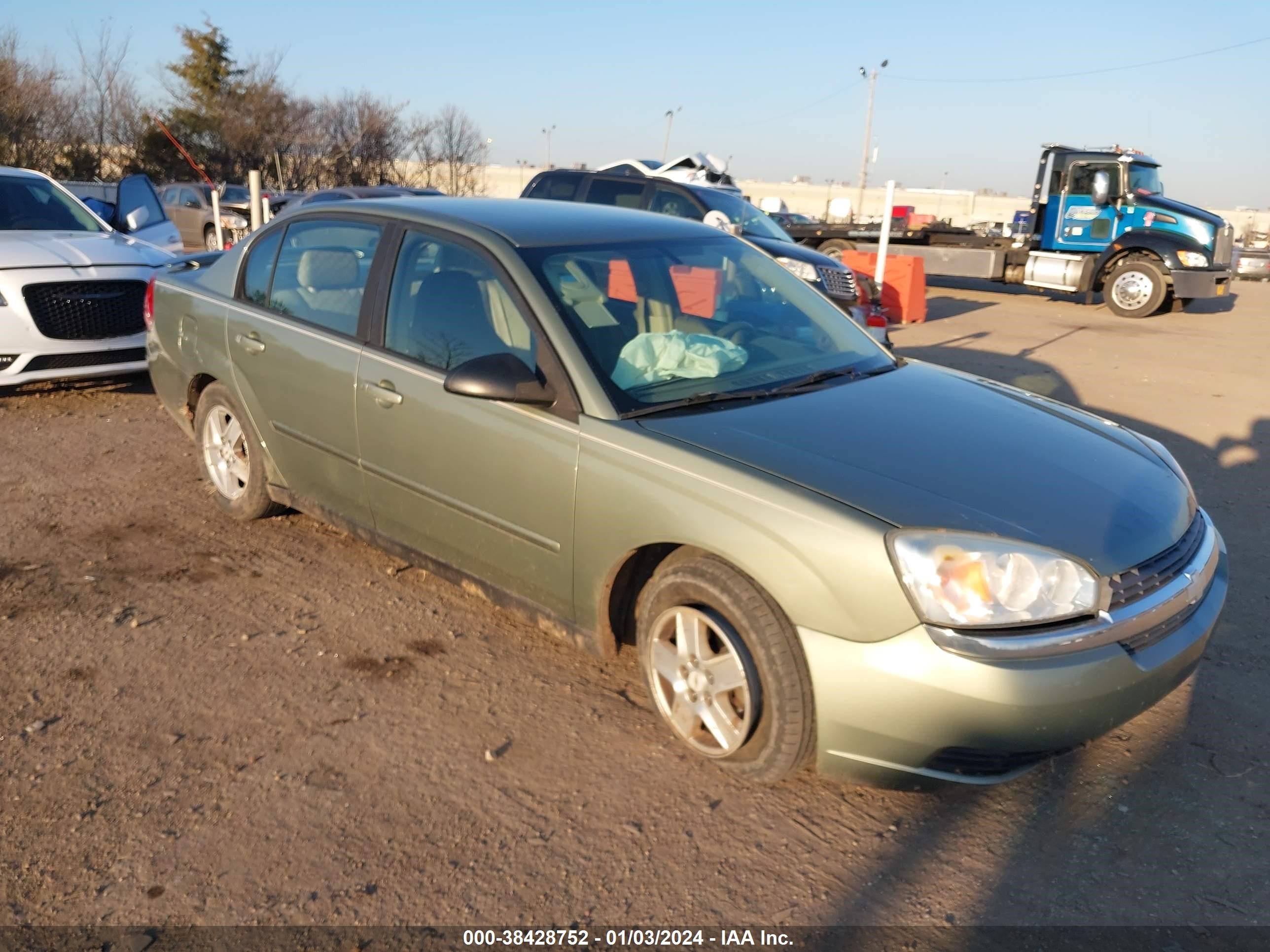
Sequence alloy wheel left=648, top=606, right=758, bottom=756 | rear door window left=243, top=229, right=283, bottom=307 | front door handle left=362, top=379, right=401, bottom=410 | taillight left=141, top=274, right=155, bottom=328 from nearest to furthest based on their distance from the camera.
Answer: alloy wheel left=648, top=606, right=758, bottom=756 → front door handle left=362, top=379, right=401, bottom=410 → rear door window left=243, top=229, right=283, bottom=307 → taillight left=141, top=274, right=155, bottom=328

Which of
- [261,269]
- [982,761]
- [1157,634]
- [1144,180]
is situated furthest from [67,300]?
[1144,180]

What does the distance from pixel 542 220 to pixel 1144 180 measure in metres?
16.0

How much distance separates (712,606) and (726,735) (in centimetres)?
40

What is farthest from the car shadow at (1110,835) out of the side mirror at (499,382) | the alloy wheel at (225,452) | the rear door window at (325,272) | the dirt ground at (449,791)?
the alloy wheel at (225,452)

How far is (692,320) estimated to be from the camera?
3984mm

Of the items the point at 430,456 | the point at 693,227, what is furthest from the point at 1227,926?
the point at 693,227

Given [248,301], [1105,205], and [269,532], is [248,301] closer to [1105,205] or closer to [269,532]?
[269,532]

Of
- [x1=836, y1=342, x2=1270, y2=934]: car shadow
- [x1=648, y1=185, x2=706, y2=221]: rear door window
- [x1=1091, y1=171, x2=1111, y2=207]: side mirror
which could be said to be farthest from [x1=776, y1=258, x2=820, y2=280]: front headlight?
[x1=1091, y1=171, x2=1111, y2=207]: side mirror

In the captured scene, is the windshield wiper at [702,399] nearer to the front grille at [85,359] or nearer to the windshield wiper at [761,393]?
the windshield wiper at [761,393]

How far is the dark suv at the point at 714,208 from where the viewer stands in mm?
11211

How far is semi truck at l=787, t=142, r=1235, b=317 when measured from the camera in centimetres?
1630

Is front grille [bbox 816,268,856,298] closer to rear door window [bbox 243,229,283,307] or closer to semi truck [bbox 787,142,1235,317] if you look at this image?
semi truck [bbox 787,142,1235,317]

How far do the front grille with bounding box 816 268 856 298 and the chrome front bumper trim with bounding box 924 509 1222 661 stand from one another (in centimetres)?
834

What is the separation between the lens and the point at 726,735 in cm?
307
